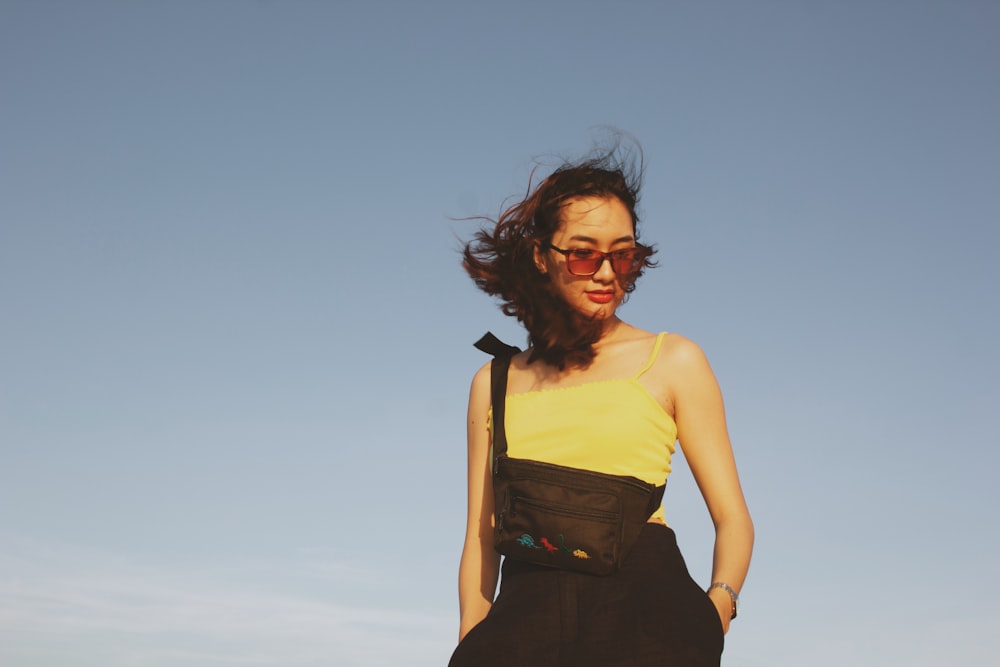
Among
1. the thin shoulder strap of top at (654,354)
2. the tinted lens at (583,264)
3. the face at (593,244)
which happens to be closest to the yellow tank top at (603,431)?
the thin shoulder strap of top at (654,354)

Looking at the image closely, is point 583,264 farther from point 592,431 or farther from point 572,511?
point 572,511

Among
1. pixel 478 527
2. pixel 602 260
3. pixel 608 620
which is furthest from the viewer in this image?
pixel 478 527

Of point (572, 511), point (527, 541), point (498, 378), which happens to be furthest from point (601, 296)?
point (527, 541)

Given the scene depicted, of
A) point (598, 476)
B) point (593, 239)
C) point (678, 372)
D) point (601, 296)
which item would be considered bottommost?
point (598, 476)

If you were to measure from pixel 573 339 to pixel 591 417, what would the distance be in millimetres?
466

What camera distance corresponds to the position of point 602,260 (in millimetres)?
4770

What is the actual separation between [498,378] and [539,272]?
1.74 ft

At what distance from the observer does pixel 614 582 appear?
13.8ft

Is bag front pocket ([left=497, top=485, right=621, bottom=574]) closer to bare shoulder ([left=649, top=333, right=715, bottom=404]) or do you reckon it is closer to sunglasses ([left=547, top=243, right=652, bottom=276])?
bare shoulder ([left=649, top=333, right=715, bottom=404])

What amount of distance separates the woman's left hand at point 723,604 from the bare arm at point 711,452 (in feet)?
0.41

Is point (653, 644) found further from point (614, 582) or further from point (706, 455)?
point (706, 455)

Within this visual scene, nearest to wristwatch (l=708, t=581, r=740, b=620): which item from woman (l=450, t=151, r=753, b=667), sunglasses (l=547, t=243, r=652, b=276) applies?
woman (l=450, t=151, r=753, b=667)

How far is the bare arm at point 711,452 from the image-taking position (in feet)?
15.0

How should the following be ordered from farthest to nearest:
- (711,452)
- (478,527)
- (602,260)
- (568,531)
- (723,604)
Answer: (478,527) < (602,260) < (711,452) < (723,604) < (568,531)
